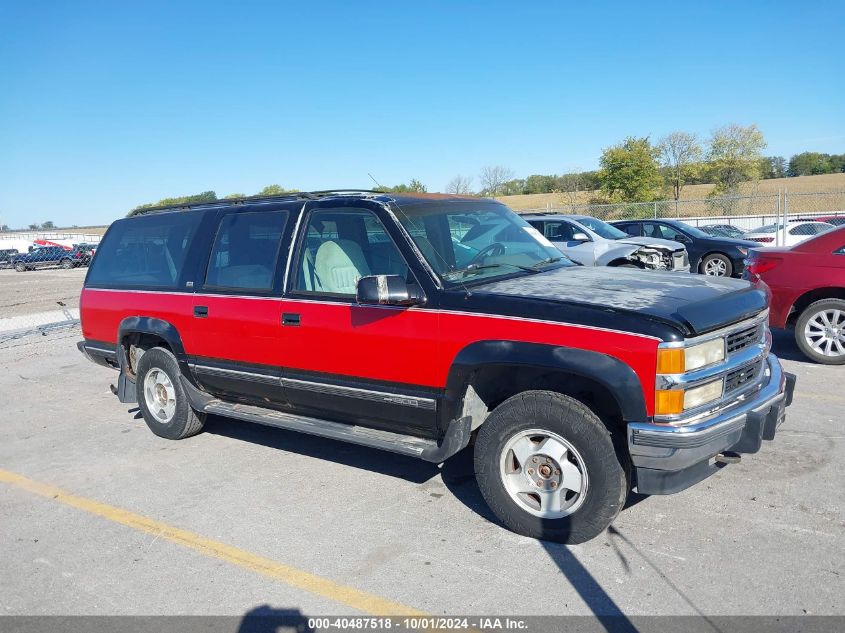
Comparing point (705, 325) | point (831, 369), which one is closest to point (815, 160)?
point (831, 369)

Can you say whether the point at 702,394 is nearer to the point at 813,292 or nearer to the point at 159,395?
the point at 159,395

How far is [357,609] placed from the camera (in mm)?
3271

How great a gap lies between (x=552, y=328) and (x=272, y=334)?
2.18 m

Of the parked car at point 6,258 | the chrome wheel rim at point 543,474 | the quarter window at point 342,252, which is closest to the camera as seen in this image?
the chrome wheel rim at point 543,474

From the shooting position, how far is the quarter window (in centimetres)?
455

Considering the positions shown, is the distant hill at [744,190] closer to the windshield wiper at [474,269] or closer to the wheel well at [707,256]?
the wheel well at [707,256]

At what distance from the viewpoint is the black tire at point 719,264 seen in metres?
15.8

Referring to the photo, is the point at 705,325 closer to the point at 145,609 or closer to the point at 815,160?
the point at 145,609

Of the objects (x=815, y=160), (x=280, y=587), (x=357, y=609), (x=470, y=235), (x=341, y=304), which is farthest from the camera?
(x=815, y=160)

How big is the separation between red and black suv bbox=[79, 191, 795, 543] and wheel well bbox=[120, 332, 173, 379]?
19 centimetres

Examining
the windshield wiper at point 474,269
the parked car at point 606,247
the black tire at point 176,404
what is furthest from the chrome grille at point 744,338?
the parked car at point 606,247

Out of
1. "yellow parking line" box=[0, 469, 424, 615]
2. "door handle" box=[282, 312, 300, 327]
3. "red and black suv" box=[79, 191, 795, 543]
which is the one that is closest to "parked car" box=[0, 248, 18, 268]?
"red and black suv" box=[79, 191, 795, 543]

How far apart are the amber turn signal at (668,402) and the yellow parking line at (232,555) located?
60.2 inches

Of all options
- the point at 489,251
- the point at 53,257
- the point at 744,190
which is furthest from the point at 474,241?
the point at 744,190
